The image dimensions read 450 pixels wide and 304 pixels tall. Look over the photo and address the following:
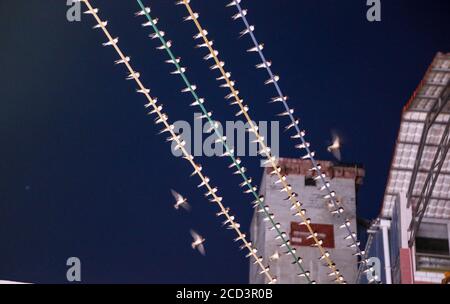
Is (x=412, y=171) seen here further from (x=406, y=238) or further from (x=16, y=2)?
(x=16, y=2)

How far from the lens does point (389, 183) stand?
3834 centimetres

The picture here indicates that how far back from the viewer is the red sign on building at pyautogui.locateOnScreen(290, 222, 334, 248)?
161ft

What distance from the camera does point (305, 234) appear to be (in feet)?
164

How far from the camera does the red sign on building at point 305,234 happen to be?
4909cm

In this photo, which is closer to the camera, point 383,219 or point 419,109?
point 419,109

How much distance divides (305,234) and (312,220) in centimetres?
102

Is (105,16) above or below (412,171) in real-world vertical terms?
above

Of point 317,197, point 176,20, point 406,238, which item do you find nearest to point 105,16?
point 176,20
